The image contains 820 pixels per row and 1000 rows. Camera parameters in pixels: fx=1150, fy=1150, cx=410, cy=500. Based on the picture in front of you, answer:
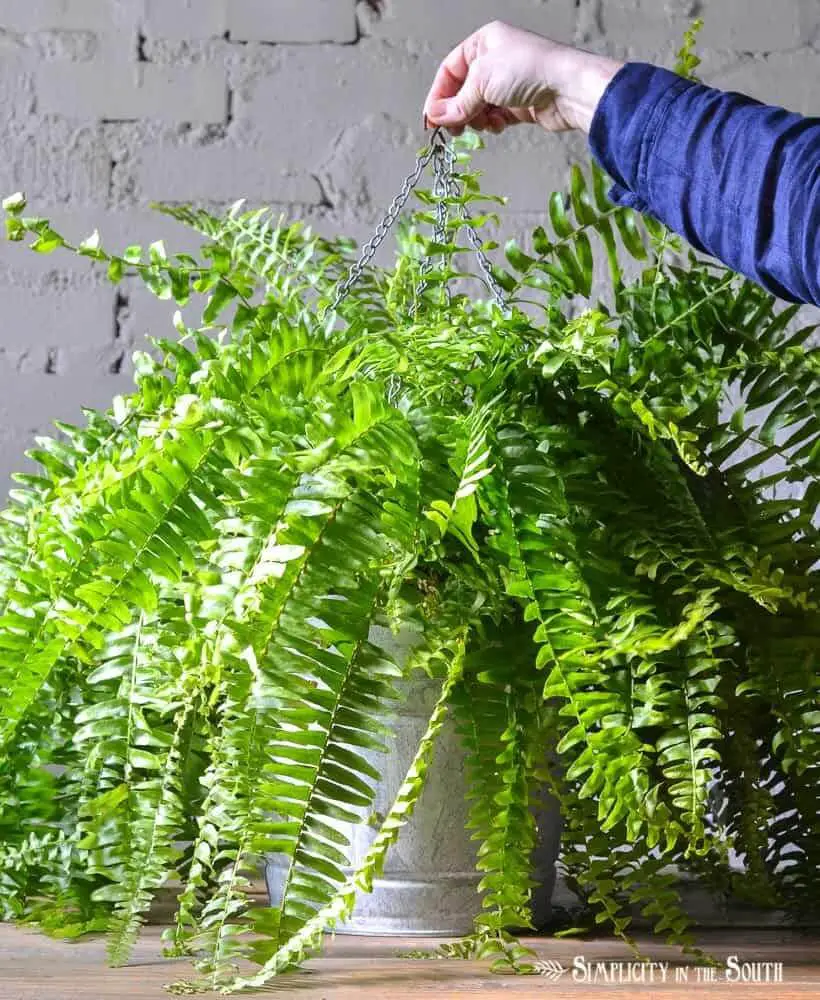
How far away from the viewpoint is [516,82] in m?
0.92

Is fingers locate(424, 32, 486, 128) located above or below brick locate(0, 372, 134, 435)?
below

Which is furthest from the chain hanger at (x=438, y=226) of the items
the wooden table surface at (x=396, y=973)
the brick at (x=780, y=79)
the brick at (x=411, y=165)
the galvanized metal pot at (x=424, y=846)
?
the brick at (x=780, y=79)

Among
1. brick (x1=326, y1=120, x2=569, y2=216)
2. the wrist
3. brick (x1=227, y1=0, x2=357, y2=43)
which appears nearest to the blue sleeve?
the wrist

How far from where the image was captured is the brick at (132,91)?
5.19 feet

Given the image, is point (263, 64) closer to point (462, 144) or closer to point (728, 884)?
point (462, 144)

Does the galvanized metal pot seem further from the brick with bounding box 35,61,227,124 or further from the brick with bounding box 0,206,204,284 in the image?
the brick with bounding box 35,61,227,124

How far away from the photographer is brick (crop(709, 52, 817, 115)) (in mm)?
1620

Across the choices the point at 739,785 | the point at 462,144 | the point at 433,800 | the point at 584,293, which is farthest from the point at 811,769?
Result: the point at 462,144

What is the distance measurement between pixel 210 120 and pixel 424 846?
1.16m

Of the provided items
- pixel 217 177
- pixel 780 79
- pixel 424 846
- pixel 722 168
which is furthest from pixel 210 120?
pixel 424 846

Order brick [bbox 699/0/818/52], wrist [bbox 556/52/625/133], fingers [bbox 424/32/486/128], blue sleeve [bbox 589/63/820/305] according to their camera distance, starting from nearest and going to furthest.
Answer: blue sleeve [bbox 589/63/820/305]
wrist [bbox 556/52/625/133]
fingers [bbox 424/32/486/128]
brick [bbox 699/0/818/52]

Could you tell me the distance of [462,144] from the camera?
0.99 meters

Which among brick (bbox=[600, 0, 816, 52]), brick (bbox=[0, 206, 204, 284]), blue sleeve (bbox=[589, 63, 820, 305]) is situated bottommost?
blue sleeve (bbox=[589, 63, 820, 305])

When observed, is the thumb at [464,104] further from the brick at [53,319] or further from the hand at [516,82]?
the brick at [53,319]
